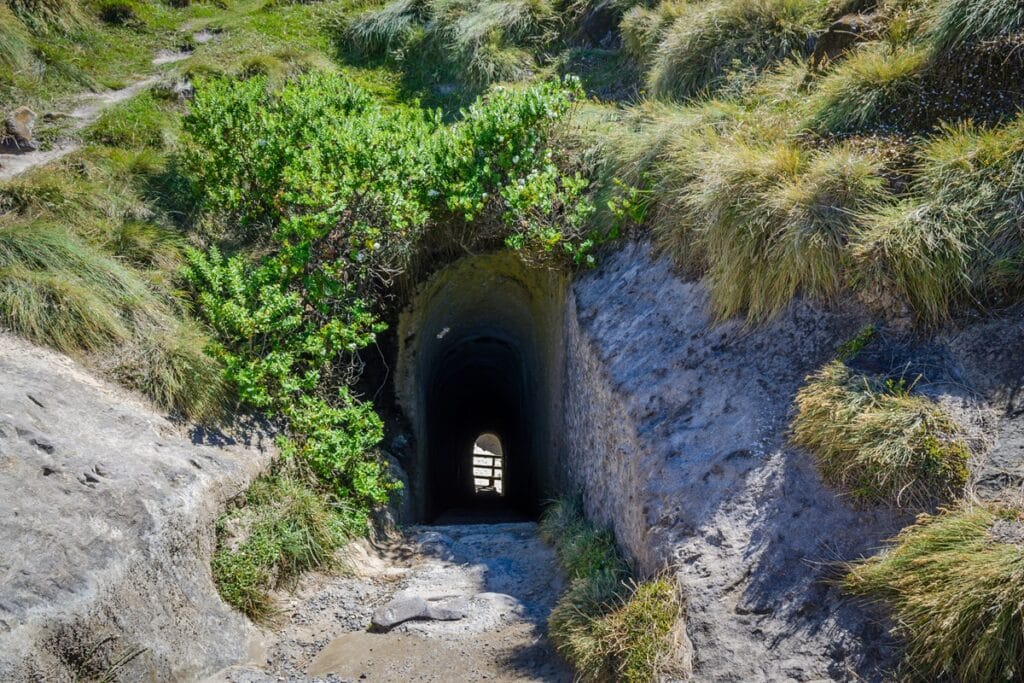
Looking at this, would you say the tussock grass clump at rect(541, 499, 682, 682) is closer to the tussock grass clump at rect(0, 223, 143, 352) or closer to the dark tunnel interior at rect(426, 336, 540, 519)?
the tussock grass clump at rect(0, 223, 143, 352)

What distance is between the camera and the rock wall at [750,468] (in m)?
4.35

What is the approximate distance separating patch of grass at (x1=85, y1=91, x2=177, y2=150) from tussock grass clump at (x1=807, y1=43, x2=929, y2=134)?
7.43 metres

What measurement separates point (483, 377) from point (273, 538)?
9.78 metres

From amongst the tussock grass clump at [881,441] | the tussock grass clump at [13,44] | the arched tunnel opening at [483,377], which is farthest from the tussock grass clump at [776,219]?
the tussock grass clump at [13,44]

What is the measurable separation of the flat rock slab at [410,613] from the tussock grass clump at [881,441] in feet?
9.33

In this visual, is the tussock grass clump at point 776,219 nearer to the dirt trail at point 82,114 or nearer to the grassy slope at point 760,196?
the grassy slope at point 760,196

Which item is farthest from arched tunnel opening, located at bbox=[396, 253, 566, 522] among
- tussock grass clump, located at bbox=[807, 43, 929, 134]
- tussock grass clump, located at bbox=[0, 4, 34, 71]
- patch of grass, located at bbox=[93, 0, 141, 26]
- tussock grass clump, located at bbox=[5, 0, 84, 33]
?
patch of grass, located at bbox=[93, 0, 141, 26]

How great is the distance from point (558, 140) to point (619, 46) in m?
3.81

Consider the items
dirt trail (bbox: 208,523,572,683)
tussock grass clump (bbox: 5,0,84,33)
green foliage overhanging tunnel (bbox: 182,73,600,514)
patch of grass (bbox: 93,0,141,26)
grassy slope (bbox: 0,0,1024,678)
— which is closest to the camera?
grassy slope (bbox: 0,0,1024,678)

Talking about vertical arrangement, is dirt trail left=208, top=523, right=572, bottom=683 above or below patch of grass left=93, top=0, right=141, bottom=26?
below

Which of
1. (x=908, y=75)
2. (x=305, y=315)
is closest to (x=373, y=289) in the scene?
(x=305, y=315)

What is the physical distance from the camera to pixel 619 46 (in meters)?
11.2

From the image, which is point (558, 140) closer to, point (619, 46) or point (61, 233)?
point (619, 46)

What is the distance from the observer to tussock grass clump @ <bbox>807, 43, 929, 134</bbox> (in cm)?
602
